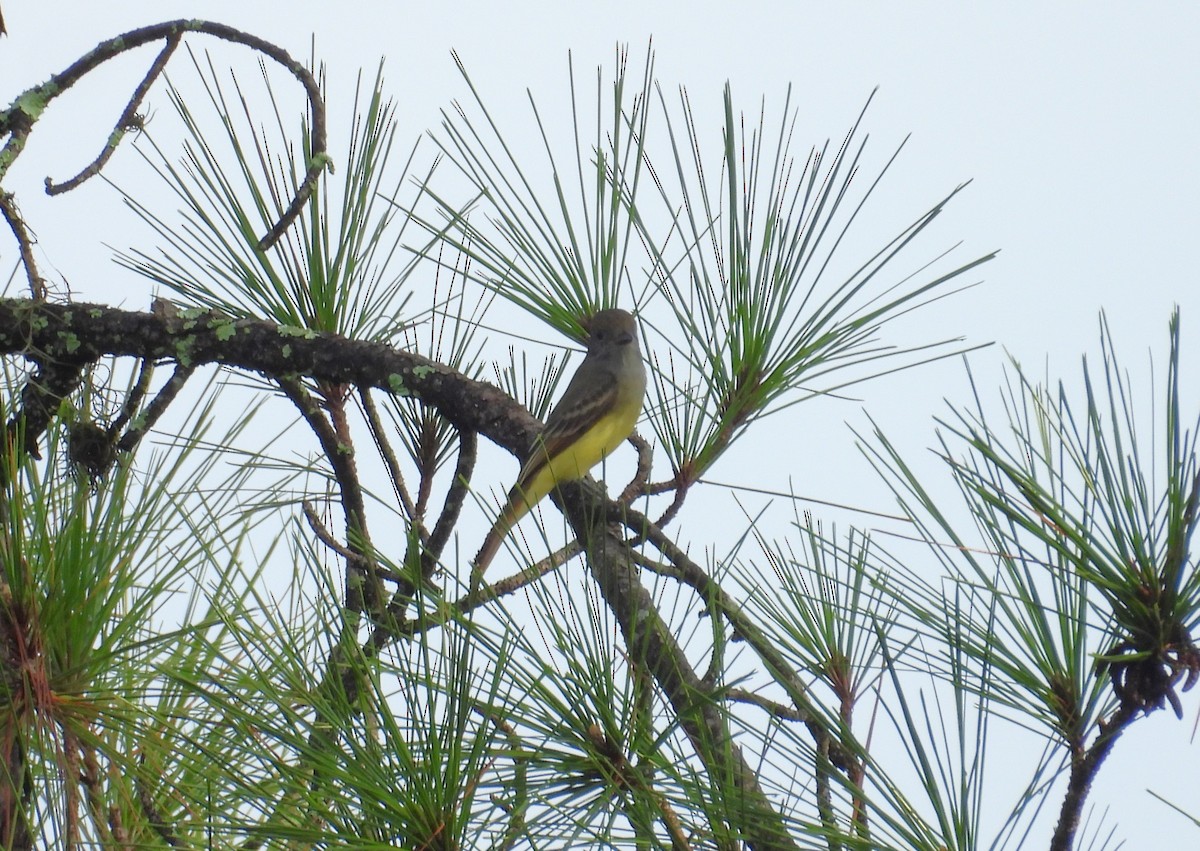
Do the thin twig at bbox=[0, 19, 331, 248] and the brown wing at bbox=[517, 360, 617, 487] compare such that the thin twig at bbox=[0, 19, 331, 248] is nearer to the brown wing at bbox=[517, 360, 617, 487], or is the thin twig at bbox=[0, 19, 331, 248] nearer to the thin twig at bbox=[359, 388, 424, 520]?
the thin twig at bbox=[359, 388, 424, 520]

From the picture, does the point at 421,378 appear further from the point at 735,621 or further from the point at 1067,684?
the point at 1067,684

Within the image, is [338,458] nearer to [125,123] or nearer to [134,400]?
[134,400]

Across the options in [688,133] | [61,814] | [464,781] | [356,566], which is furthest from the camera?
[356,566]

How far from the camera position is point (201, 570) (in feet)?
6.97

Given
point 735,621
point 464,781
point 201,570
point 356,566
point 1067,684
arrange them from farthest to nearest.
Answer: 1. point 356,566
2. point 201,570
3. point 735,621
4. point 464,781
5. point 1067,684

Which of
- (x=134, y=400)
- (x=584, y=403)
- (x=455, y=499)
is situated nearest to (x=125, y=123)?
(x=134, y=400)

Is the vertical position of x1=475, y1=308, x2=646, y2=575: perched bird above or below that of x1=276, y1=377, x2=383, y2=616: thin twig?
above

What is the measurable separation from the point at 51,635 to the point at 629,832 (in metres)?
0.88

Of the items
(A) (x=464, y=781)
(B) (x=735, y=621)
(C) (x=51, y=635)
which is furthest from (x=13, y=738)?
(B) (x=735, y=621)

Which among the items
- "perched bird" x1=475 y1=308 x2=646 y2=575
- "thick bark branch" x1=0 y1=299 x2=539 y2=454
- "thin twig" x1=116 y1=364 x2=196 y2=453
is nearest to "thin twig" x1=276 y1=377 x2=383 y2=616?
"thick bark branch" x1=0 y1=299 x2=539 y2=454

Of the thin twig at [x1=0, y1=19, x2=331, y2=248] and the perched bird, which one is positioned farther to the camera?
the perched bird

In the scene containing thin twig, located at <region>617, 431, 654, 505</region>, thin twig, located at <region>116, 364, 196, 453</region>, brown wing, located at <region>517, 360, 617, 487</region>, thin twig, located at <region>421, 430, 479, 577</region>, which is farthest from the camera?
brown wing, located at <region>517, 360, 617, 487</region>

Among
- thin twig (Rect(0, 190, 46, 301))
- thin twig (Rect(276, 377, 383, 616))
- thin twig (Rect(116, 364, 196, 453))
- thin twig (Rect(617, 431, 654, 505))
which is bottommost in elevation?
thin twig (Rect(617, 431, 654, 505))

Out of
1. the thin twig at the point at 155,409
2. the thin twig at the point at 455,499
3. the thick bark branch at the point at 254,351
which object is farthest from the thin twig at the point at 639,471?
the thin twig at the point at 155,409
